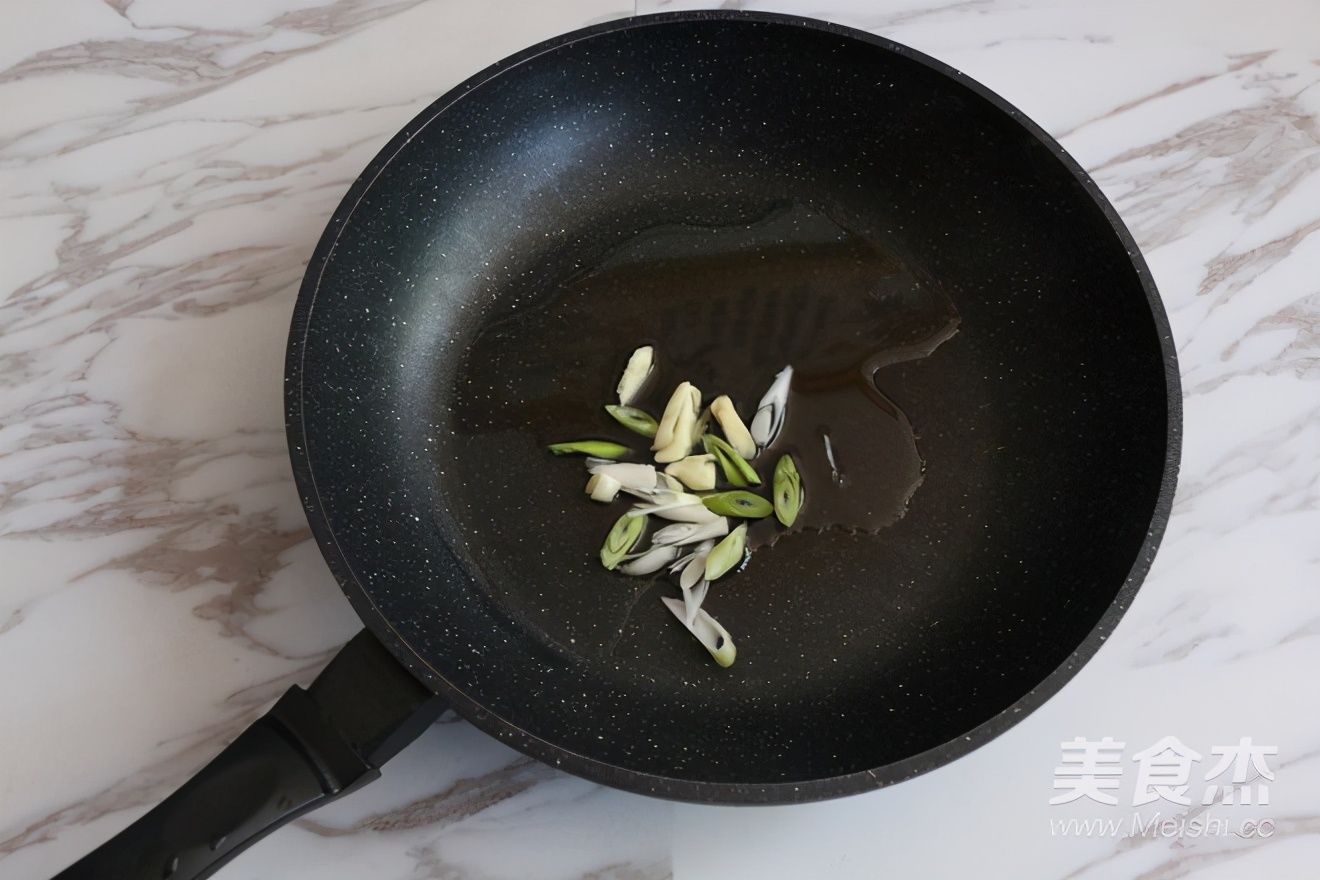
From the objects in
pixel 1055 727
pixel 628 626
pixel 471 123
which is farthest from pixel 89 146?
pixel 1055 727

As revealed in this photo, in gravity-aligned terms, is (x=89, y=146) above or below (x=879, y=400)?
above

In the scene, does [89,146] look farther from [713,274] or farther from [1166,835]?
[1166,835]

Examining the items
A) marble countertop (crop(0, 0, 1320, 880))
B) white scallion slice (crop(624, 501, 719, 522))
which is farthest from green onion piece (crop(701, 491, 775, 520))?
marble countertop (crop(0, 0, 1320, 880))

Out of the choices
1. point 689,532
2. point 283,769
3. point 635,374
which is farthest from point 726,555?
point 283,769

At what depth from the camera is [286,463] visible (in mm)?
690

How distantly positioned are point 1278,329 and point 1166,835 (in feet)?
1.19

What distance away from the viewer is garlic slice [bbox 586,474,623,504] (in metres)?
0.67

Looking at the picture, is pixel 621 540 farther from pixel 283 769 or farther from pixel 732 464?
pixel 283 769

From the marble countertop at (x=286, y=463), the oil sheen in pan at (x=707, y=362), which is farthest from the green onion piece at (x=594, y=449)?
the marble countertop at (x=286, y=463)

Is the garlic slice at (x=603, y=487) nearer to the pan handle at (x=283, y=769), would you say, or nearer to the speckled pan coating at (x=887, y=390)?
the speckled pan coating at (x=887, y=390)

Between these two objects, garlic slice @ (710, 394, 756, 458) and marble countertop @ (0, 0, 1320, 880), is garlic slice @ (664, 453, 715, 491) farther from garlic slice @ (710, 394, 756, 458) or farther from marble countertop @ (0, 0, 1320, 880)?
marble countertop @ (0, 0, 1320, 880)

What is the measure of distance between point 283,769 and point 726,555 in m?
0.27

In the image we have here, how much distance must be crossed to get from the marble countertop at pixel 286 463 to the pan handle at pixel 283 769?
3.9 inches

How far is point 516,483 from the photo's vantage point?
0.69 m
